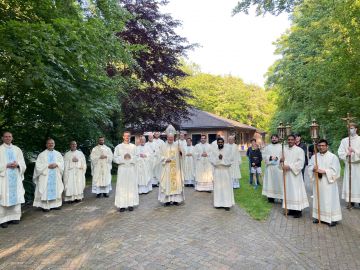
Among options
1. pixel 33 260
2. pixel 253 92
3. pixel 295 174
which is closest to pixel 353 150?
pixel 295 174

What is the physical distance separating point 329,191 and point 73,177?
8.02 meters

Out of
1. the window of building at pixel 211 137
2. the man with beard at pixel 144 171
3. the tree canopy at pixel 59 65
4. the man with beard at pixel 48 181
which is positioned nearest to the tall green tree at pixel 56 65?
the tree canopy at pixel 59 65

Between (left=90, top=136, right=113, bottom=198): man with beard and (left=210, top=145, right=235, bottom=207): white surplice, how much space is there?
14.8ft

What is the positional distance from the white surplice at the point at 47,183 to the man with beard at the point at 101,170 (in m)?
2.05

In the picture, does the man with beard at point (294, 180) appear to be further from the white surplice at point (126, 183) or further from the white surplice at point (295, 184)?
the white surplice at point (126, 183)

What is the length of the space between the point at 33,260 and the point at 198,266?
2.93 metres

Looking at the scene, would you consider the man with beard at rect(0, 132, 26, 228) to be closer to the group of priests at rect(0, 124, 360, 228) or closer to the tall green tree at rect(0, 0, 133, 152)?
the group of priests at rect(0, 124, 360, 228)

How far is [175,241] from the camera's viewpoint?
642cm

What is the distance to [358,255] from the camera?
5605 mm

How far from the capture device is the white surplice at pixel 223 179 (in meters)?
9.11

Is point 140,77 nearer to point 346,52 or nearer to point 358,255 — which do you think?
point 346,52

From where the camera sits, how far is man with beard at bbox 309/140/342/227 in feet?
24.4

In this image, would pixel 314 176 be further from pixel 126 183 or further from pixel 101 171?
pixel 101 171

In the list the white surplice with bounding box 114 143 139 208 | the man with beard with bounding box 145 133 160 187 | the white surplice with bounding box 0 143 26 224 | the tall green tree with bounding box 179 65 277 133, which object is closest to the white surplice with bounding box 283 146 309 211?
the white surplice with bounding box 114 143 139 208
